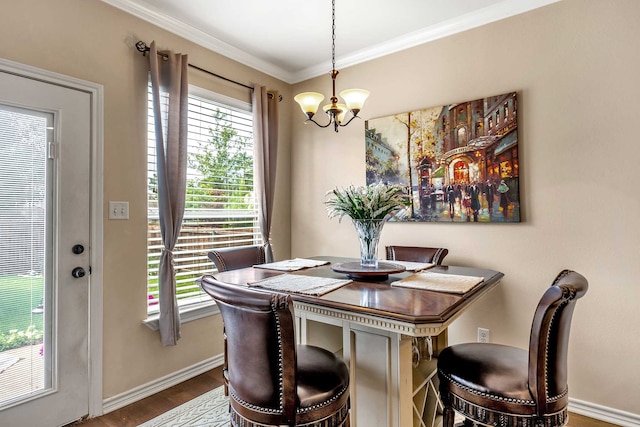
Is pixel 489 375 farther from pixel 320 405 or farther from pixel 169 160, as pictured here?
pixel 169 160

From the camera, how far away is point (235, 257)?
92.9 inches

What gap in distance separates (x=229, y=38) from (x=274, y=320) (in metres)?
2.64

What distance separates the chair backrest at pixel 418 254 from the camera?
7.88 ft

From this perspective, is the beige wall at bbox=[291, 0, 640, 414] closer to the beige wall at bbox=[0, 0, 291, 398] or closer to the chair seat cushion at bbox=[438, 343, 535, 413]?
the chair seat cushion at bbox=[438, 343, 535, 413]

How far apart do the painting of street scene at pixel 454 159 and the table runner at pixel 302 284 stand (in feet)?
4.37

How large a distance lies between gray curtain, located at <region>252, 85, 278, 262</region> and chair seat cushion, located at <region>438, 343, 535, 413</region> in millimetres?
2090

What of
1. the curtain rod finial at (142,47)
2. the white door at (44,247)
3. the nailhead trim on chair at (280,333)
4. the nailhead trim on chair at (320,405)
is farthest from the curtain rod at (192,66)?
the nailhead trim on chair at (320,405)

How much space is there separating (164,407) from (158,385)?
250 mm

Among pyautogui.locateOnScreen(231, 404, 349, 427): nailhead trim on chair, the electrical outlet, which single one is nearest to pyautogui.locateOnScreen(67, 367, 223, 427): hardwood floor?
pyautogui.locateOnScreen(231, 404, 349, 427): nailhead trim on chair

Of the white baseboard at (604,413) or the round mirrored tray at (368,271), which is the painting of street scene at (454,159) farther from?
the white baseboard at (604,413)

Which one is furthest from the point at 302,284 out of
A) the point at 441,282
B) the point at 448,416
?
the point at 448,416

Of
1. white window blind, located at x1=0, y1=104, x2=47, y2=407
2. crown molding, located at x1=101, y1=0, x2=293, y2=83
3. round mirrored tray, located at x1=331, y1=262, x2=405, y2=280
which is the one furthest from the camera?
crown molding, located at x1=101, y1=0, x2=293, y2=83

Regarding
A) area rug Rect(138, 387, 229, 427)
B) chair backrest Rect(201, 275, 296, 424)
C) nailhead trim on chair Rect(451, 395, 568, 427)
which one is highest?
chair backrest Rect(201, 275, 296, 424)

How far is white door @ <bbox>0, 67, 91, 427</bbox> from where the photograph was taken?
1.86m
